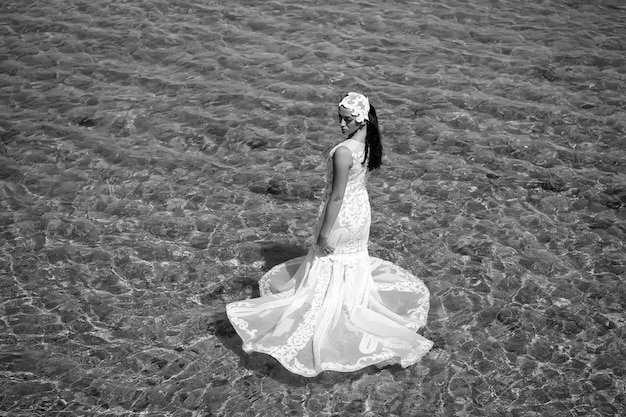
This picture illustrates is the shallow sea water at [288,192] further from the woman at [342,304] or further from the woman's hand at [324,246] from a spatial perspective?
the woman's hand at [324,246]

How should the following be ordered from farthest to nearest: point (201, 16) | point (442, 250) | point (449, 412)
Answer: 1. point (201, 16)
2. point (442, 250)
3. point (449, 412)

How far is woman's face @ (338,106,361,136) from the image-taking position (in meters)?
7.69

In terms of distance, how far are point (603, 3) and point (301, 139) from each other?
8.89m

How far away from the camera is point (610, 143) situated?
1280 centimetres

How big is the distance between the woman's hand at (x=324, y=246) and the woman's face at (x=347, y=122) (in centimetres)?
122

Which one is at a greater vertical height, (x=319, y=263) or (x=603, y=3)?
(x=603, y=3)

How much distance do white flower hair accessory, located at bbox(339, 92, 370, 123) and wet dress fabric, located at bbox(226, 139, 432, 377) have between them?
0.98 ft

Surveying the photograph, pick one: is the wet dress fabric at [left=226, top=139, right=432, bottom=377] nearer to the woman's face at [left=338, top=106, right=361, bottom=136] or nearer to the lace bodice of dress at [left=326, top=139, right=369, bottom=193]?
the lace bodice of dress at [left=326, top=139, right=369, bottom=193]

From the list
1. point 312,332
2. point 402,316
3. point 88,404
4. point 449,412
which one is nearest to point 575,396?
point 449,412

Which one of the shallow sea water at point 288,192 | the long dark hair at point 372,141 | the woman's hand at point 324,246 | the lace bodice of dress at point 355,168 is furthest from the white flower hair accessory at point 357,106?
the shallow sea water at point 288,192

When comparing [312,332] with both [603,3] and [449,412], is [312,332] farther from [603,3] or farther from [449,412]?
[603,3]

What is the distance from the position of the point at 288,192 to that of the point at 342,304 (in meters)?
3.68

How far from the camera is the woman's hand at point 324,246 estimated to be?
8.28 meters

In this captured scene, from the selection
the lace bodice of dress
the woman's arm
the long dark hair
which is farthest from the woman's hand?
the long dark hair
